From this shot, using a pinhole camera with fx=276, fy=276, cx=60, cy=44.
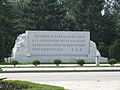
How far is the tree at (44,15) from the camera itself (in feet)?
143

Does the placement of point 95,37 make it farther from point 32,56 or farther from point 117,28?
point 32,56

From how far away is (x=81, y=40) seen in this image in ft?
109

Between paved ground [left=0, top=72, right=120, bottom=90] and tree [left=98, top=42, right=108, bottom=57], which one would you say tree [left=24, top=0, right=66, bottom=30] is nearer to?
tree [left=98, top=42, right=108, bottom=57]

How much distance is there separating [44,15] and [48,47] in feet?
45.0

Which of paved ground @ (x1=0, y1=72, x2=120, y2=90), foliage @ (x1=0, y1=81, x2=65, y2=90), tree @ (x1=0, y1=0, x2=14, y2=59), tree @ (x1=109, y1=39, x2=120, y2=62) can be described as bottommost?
paved ground @ (x1=0, y1=72, x2=120, y2=90)

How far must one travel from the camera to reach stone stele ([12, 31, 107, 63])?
31.8 metres

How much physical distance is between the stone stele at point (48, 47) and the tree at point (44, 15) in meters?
10.6

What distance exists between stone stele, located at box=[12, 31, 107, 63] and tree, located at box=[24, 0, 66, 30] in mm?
10624

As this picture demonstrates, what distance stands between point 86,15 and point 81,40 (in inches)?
486

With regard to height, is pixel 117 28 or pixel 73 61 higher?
pixel 117 28

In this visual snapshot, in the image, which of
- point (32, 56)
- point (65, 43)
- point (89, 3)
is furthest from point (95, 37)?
point (32, 56)

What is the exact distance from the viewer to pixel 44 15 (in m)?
44.8

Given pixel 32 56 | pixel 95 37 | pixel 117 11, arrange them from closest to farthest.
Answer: pixel 32 56 < pixel 95 37 < pixel 117 11

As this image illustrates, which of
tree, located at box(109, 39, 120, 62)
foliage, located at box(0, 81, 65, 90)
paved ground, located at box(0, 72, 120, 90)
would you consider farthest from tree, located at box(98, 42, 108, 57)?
foliage, located at box(0, 81, 65, 90)
